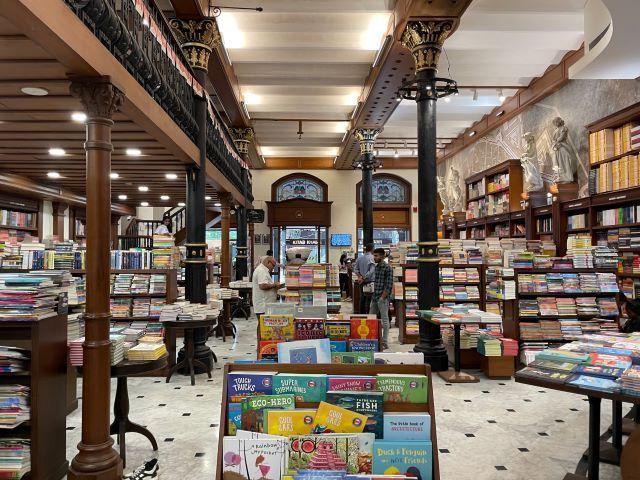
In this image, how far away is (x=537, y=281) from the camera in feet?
21.8

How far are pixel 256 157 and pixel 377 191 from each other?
208 inches

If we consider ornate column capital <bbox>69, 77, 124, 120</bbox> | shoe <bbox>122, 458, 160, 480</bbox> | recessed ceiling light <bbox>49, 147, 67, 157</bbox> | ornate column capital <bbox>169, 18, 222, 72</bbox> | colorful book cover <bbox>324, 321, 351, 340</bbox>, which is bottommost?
shoe <bbox>122, 458, 160, 480</bbox>

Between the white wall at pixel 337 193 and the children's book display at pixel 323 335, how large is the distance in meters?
15.3

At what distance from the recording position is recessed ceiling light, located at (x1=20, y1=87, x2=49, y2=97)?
3.55m

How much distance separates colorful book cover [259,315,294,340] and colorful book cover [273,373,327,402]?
124 centimetres

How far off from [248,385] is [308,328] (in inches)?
50.2

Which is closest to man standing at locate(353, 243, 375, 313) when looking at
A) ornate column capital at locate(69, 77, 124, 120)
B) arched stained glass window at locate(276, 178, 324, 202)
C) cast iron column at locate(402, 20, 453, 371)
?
cast iron column at locate(402, 20, 453, 371)

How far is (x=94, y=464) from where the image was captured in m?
3.10

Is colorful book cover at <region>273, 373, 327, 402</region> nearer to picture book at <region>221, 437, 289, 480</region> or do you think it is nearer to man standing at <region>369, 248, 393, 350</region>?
picture book at <region>221, 437, 289, 480</region>

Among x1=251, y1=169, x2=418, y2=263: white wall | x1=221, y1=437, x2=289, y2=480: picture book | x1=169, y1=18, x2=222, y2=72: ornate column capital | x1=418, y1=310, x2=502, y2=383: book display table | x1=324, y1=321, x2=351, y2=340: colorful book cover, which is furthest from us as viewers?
x1=251, y1=169, x2=418, y2=263: white wall

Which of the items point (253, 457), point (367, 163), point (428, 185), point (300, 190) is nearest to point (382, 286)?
point (428, 185)

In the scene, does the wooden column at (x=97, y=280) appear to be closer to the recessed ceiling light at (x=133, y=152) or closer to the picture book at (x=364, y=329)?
the picture book at (x=364, y=329)

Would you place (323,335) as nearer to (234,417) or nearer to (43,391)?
(234,417)

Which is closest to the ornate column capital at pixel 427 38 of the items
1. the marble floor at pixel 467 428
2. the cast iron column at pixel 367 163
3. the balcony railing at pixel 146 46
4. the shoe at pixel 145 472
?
the balcony railing at pixel 146 46
